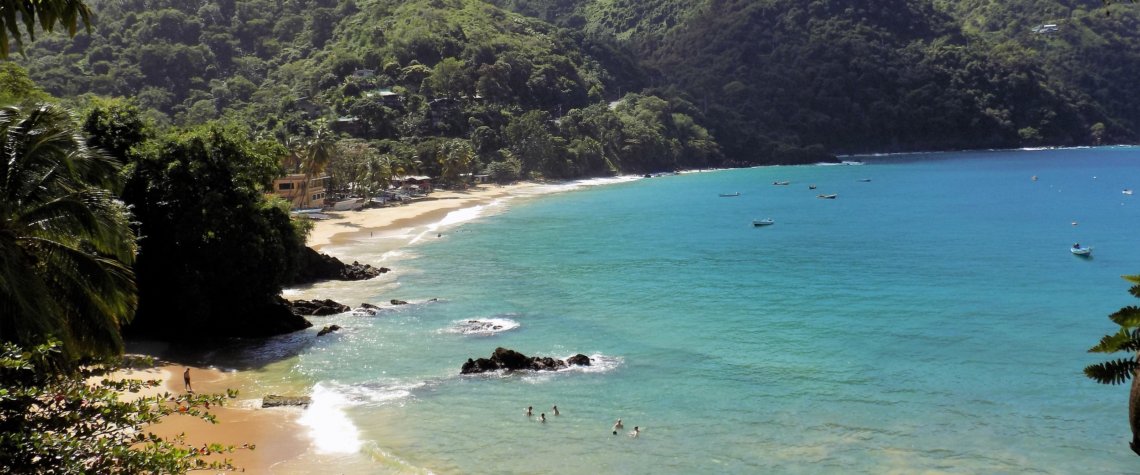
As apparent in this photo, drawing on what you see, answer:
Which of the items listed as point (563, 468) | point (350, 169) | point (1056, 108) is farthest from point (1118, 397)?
point (1056, 108)

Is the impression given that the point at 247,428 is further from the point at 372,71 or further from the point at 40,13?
the point at 372,71

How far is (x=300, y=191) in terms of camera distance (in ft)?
251

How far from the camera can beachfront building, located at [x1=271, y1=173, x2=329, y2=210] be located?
2886 inches

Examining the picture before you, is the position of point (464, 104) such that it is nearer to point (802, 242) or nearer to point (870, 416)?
point (802, 242)

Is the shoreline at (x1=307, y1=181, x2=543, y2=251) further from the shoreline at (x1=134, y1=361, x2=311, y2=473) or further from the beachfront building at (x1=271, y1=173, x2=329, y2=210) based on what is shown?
the shoreline at (x1=134, y1=361, x2=311, y2=473)

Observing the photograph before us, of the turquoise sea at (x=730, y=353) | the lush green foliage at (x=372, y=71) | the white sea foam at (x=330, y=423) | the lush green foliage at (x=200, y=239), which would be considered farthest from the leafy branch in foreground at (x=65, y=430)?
the lush green foliage at (x=372, y=71)

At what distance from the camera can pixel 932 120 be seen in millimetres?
186125

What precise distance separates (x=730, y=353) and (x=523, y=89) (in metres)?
118

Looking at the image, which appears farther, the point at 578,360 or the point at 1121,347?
the point at 578,360

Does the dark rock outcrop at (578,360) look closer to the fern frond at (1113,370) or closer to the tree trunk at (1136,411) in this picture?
the fern frond at (1113,370)

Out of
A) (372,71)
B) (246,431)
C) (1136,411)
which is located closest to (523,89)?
(372,71)

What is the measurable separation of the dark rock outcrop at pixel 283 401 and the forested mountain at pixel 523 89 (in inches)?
2400

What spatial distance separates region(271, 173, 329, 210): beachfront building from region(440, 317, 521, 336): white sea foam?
39082 mm

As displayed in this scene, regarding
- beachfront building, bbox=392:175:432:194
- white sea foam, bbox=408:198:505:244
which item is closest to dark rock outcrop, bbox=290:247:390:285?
white sea foam, bbox=408:198:505:244
